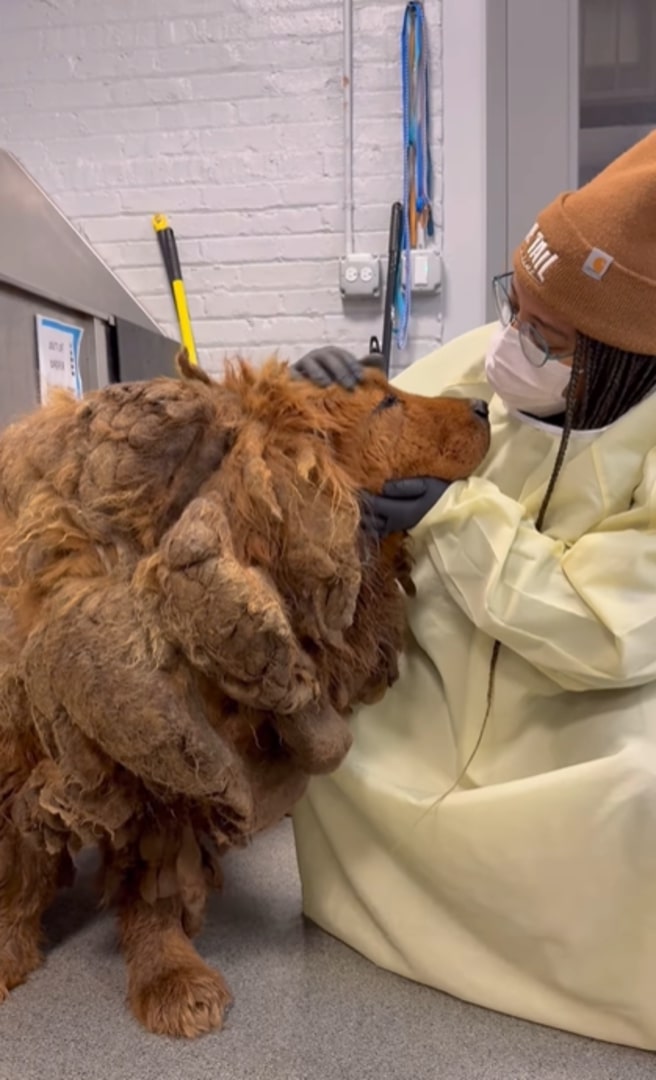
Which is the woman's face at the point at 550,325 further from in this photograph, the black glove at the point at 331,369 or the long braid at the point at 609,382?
the black glove at the point at 331,369

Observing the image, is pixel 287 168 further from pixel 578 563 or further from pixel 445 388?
pixel 578 563

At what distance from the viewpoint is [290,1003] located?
2.69 feet

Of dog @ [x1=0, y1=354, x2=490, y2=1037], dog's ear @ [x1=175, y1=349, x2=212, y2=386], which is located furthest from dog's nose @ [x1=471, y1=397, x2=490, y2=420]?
dog's ear @ [x1=175, y1=349, x2=212, y2=386]

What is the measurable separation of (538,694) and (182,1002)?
42 centimetres

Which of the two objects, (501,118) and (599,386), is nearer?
(599,386)

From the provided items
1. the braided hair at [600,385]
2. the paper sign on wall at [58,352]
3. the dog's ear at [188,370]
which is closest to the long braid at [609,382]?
the braided hair at [600,385]

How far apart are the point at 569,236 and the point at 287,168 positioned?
1.41 metres

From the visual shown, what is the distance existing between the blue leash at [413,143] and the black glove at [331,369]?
118 centimetres

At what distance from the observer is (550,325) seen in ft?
2.82

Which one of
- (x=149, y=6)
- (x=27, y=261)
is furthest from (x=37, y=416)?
(x=149, y=6)

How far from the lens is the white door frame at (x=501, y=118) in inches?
76.6

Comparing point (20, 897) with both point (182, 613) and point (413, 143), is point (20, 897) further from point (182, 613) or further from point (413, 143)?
point (413, 143)

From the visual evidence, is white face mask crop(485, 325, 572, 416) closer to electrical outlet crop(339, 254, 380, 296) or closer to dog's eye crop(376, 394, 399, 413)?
dog's eye crop(376, 394, 399, 413)

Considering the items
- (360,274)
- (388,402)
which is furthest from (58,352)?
(388,402)
